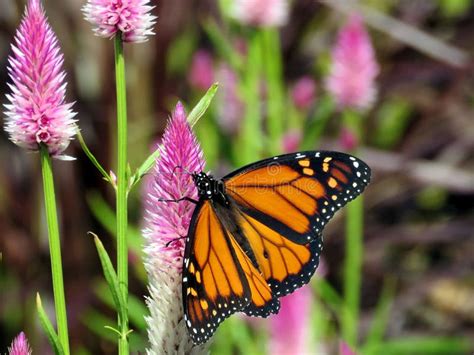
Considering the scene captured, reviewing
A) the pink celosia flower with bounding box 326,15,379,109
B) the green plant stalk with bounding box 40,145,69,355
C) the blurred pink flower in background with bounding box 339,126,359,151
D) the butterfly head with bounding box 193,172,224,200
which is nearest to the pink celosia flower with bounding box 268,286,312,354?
the butterfly head with bounding box 193,172,224,200

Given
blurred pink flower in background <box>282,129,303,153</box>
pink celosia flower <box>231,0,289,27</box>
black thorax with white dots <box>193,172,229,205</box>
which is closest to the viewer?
black thorax with white dots <box>193,172,229,205</box>

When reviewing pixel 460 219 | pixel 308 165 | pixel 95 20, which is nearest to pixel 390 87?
pixel 460 219

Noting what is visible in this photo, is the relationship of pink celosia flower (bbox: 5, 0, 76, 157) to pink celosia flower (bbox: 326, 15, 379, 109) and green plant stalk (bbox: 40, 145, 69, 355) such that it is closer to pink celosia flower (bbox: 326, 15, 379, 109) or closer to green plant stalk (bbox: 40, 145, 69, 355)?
green plant stalk (bbox: 40, 145, 69, 355)

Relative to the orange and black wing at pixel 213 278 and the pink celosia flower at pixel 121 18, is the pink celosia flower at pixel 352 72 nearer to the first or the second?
the orange and black wing at pixel 213 278

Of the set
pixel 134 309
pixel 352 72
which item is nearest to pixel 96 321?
pixel 134 309

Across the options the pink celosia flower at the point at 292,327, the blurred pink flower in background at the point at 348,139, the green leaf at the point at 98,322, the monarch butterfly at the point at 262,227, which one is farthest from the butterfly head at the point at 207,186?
the green leaf at the point at 98,322

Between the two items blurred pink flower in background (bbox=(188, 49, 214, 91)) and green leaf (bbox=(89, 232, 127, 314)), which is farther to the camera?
blurred pink flower in background (bbox=(188, 49, 214, 91))

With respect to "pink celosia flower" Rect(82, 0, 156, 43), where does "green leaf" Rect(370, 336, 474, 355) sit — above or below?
below

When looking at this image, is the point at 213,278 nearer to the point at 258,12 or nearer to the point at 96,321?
the point at 258,12
